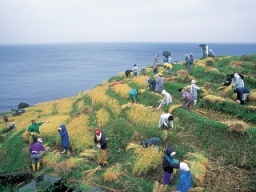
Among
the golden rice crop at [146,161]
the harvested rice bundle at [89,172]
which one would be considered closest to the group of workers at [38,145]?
the harvested rice bundle at [89,172]

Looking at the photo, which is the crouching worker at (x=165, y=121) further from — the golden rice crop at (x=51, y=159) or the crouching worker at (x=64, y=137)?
the golden rice crop at (x=51, y=159)

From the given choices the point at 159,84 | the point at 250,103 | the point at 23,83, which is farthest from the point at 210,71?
the point at 23,83

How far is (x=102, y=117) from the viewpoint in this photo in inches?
554

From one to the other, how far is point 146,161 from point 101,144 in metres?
1.84

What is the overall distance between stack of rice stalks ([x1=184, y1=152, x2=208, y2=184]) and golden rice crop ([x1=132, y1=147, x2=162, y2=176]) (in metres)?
1.13

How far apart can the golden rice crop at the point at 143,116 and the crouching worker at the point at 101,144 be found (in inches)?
129

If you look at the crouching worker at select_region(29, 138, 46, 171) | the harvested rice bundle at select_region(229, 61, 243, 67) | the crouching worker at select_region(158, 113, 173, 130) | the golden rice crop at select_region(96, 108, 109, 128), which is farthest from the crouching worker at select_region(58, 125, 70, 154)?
the harvested rice bundle at select_region(229, 61, 243, 67)

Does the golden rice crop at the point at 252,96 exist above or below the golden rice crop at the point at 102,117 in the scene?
above

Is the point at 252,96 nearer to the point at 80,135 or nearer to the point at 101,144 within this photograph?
the point at 101,144

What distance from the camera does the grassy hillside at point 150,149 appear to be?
8.60m

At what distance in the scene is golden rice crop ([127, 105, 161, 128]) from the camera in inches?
491

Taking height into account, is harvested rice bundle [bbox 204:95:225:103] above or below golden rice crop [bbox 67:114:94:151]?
above

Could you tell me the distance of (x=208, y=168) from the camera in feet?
29.3

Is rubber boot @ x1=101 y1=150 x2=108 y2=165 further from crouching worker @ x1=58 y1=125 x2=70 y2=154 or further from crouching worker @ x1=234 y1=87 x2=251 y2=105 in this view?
crouching worker @ x1=234 y1=87 x2=251 y2=105
